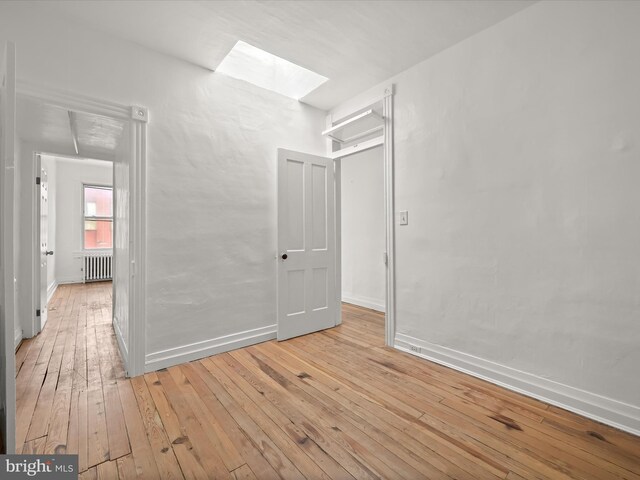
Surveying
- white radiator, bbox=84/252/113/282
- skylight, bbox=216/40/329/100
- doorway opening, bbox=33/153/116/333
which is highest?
skylight, bbox=216/40/329/100

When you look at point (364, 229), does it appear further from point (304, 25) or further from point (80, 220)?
point (80, 220)

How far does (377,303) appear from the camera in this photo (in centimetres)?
455

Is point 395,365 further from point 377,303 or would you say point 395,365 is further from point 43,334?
point 43,334

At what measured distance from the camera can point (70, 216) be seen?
272 inches

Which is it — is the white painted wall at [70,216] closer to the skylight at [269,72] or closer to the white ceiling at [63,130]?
the white ceiling at [63,130]

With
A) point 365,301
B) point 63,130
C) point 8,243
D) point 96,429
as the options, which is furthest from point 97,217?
point 8,243

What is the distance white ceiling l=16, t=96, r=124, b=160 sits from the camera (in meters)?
2.32

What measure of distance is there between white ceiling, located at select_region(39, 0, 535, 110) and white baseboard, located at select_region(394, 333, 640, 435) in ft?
8.48

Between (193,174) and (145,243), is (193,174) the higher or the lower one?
the higher one

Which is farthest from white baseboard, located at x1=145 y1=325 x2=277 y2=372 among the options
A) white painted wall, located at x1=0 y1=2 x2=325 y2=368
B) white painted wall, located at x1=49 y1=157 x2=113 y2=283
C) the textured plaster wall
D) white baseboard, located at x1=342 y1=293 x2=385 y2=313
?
white painted wall, located at x1=49 y1=157 x2=113 y2=283

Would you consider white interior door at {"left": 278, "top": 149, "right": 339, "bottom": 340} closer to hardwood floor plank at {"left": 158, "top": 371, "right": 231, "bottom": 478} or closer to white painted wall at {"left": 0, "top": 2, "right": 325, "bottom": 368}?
white painted wall at {"left": 0, "top": 2, "right": 325, "bottom": 368}

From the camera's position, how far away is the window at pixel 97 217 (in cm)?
716

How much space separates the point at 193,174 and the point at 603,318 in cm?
320

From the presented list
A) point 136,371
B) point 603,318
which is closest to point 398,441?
point 603,318
